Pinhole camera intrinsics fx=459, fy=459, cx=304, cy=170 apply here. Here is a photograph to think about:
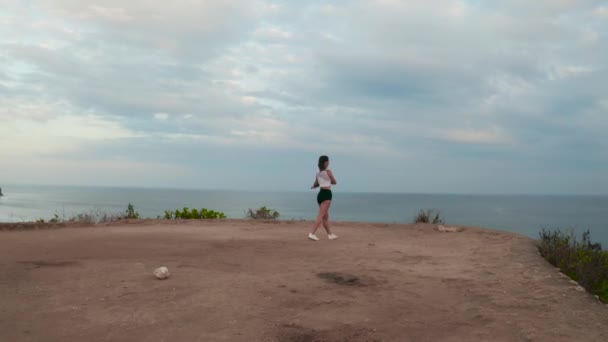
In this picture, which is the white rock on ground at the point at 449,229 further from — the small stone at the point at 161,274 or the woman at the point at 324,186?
the small stone at the point at 161,274

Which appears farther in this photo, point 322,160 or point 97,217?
point 97,217

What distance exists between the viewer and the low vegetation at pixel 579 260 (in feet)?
20.9

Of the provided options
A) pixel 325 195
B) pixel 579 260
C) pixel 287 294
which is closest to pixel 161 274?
pixel 287 294

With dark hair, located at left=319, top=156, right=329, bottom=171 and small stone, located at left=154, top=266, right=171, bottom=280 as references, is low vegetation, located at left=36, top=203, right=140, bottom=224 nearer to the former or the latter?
dark hair, located at left=319, top=156, right=329, bottom=171

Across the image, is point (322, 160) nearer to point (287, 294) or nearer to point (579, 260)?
point (287, 294)

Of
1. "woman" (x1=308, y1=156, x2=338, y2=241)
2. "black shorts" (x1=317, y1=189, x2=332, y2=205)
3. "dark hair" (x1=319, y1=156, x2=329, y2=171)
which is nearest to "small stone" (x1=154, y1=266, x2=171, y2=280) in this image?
"woman" (x1=308, y1=156, x2=338, y2=241)

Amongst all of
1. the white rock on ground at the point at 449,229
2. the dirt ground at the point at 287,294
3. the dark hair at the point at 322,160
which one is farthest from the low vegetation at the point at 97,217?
the white rock on ground at the point at 449,229

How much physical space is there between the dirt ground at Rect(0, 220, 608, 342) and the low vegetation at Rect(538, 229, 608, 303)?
0.92ft

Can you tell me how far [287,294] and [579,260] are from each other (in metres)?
5.02

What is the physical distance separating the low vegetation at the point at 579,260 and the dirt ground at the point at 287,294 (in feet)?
0.92

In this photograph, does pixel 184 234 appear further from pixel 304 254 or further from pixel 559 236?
pixel 559 236

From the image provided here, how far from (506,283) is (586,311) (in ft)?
4.02

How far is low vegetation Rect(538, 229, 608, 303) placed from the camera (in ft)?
20.9

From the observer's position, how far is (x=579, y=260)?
24.3 feet
